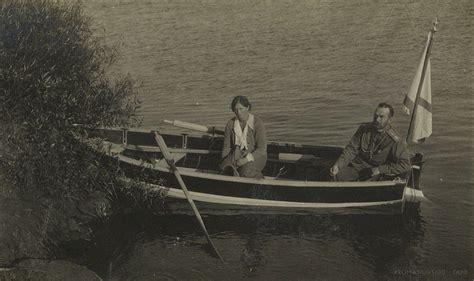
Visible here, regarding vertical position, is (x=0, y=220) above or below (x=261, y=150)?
below

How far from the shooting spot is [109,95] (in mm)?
8336

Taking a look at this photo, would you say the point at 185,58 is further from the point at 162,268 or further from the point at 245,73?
the point at 162,268

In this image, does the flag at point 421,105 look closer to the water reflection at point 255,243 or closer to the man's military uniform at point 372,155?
the man's military uniform at point 372,155

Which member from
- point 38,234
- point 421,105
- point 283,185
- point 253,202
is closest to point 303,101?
point 421,105

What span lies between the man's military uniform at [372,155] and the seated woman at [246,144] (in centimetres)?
129

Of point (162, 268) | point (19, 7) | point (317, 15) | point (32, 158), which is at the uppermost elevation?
point (317, 15)

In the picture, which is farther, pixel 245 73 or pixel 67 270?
pixel 245 73

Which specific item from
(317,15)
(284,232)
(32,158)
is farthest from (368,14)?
(32,158)

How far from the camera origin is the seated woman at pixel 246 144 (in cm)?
838

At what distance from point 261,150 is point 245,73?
9.85 metres

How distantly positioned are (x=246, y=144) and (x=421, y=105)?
299 cm

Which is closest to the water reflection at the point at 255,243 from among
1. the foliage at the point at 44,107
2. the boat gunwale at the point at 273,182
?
the boat gunwale at the point at 273,182

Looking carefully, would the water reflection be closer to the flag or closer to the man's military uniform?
the man's military uniform

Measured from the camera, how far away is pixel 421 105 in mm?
8570
